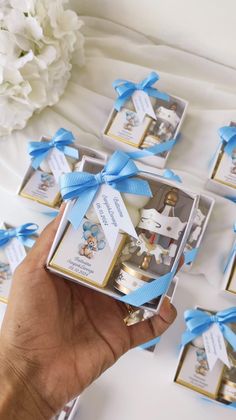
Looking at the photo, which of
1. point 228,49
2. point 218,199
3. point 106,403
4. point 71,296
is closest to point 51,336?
point 71,296

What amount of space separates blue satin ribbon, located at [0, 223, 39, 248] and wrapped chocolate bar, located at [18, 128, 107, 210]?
6cm

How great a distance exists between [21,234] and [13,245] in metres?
0.04

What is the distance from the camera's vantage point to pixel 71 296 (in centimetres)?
84

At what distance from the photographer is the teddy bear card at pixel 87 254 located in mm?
696

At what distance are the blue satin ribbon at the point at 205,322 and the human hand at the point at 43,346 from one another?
0.19 m

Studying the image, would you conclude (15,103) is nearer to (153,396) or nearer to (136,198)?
Result: (136,198)

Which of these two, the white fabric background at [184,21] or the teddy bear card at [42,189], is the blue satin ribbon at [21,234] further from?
the white fabric background at [184,21]

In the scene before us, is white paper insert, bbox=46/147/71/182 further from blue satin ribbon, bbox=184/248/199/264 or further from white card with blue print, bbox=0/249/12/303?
blue satin ribbon, bbox=184/248/199/264

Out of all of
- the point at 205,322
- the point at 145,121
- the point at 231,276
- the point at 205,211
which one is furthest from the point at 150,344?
the point at 145,121

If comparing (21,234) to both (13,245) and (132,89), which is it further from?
(132,89)

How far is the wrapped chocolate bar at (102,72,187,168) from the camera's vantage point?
1.14 m

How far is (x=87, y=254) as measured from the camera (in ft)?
2.31

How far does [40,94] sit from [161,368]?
0.70m

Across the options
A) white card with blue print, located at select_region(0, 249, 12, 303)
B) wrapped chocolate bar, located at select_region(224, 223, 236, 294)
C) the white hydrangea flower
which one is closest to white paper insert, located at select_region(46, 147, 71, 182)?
the white hydrangea flower
